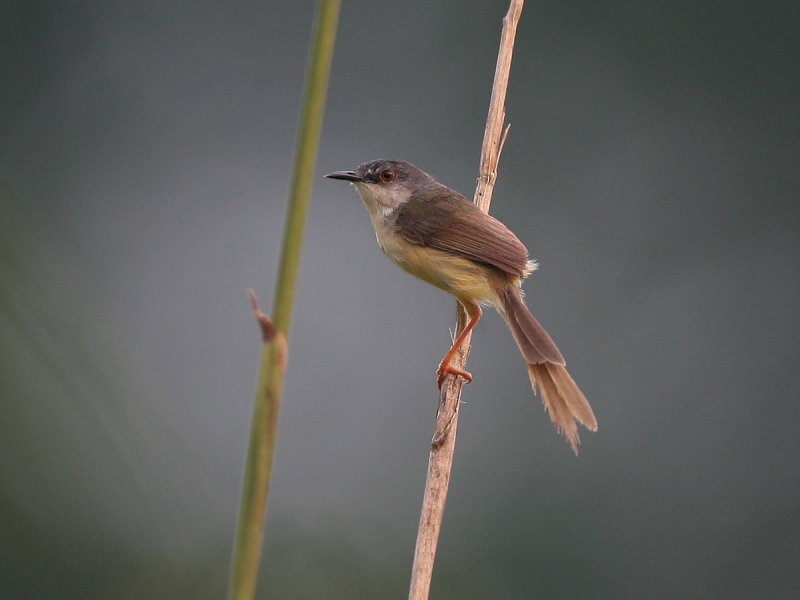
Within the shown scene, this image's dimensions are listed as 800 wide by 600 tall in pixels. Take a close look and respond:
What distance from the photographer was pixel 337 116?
4711 mm

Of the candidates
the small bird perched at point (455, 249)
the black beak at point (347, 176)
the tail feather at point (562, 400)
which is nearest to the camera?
the tail feather at point (562, 400)

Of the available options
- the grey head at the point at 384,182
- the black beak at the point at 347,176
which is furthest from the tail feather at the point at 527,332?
the black beak at the point at 347,176

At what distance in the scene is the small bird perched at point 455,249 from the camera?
293 centimetres

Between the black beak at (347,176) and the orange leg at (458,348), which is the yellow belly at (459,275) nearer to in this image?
the orange leg at (458,348)

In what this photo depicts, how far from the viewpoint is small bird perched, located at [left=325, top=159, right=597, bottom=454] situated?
2.93 metres

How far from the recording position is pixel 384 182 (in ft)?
12.3

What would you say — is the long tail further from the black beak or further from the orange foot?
the black beak

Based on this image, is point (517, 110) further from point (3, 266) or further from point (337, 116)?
point (3, 266)

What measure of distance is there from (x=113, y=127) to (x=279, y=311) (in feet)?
13.5

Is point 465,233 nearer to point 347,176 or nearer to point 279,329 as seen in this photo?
point 347,176

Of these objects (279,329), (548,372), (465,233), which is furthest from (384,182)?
(279,329)

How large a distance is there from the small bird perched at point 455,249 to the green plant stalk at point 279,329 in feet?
6.61

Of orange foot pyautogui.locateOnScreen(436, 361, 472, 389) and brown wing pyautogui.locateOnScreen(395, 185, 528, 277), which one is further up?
brown wing pyautogui.locateOnScreen(395, 185, 528, 277)

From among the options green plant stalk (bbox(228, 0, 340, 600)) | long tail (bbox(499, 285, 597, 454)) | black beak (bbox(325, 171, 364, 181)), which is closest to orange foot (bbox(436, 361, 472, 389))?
long tail (bbox(499, 285, 597, 454))
